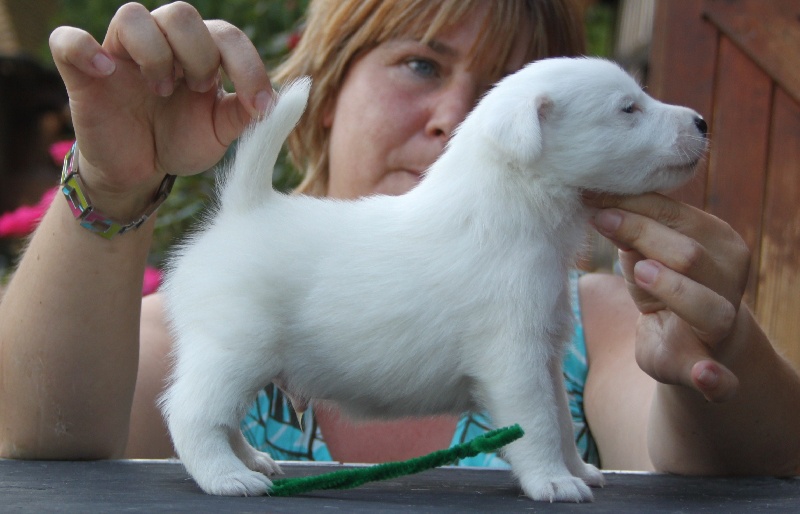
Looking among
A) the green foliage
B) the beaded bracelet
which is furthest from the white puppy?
the green foliage

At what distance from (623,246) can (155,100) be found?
1.08 meters

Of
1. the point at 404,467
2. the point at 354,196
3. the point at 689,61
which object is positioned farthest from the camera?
the point at 689,61

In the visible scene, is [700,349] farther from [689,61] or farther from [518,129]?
[689,61]

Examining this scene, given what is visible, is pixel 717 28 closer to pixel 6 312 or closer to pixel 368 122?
pixel 368 122

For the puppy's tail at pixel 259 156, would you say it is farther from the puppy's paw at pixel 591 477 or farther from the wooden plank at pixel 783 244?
the wooden plank at pixel 783 244

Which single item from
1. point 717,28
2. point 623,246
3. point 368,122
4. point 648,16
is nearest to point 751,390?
point 623,246

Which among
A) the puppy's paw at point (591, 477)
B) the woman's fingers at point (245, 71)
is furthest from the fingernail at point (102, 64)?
the puppy's paw at point (591, 477)

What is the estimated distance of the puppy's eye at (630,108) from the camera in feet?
5.56

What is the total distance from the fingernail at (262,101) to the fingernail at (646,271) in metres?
0.82

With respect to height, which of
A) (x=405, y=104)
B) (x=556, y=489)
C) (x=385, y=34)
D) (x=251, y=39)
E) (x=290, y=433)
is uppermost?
(x=251, y=39)

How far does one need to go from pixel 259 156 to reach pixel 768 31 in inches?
114

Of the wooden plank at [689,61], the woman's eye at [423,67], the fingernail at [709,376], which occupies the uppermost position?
the wooden plank at [689,61]

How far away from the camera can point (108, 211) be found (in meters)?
2.08

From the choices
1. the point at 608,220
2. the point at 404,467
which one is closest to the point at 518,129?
the point at 608,220
